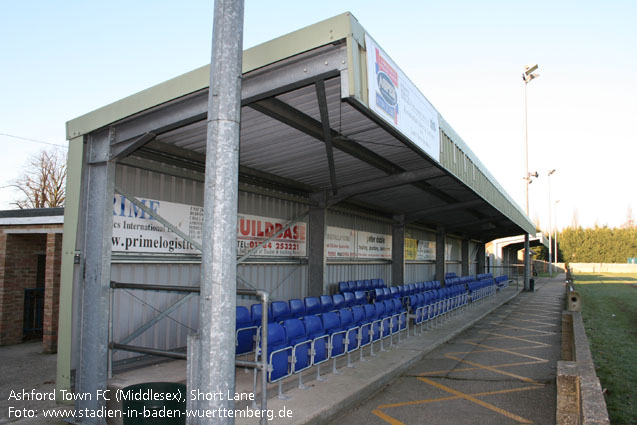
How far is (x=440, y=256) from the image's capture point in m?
21.0

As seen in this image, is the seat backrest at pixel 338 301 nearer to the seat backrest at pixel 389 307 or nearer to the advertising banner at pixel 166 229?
the seat backrest at pixel 389 307

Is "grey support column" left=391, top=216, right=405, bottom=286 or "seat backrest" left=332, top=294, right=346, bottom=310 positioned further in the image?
"grey support column" left=391, top=216, right=405, bottom=286

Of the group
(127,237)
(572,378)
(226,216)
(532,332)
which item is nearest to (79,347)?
(127,237)

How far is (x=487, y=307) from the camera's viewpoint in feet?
55.7

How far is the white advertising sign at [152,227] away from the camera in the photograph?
6.75 m

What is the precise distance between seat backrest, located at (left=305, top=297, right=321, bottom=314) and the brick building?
5055 mm

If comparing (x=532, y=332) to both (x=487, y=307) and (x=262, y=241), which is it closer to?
(x=487, y=307)

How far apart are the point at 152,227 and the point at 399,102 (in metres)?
4.36

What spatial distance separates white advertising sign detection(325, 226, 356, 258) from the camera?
12.7m

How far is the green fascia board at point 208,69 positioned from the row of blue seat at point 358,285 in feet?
26.9

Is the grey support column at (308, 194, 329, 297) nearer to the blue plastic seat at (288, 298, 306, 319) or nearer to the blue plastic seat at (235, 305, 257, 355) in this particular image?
the blue plastic seat at (288, 298, 306, 319)

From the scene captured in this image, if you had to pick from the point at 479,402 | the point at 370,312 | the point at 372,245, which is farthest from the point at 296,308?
the point at 372,245

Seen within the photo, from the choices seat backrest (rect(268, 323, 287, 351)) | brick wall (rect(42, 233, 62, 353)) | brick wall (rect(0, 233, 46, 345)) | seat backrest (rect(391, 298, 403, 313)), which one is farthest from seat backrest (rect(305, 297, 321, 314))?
brick wall (rect(0, 233, 46, 345))

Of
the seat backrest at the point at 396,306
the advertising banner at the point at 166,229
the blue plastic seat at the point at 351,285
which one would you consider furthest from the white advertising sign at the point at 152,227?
the blue plastic seat at the point at 351,285
